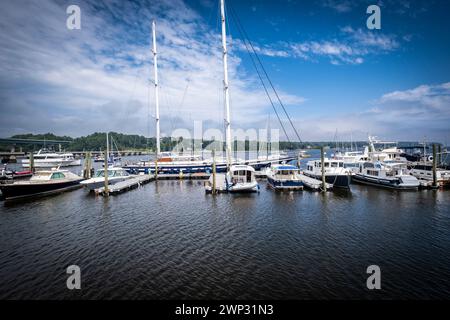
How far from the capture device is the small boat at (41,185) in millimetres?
29000

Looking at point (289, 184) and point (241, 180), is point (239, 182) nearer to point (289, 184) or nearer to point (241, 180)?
point (241, 180)

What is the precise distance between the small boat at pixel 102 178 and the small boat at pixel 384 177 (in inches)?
1642

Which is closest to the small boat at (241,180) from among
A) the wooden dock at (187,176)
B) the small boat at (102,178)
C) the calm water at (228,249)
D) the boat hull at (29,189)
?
the calm water at (228,249)

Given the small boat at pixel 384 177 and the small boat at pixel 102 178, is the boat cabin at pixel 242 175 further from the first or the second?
the small boat at pixel 384 177

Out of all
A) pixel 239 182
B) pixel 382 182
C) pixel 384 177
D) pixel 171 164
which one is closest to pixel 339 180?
pixel 382 182

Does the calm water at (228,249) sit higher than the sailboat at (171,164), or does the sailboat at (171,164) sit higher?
the sailboat at (171,164)

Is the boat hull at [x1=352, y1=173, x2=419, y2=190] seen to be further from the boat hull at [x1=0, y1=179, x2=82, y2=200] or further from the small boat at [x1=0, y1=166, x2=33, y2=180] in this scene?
the small boat at [x1=0, y1=166, x2=33, y2=180]

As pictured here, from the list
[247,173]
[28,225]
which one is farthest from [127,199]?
[247,173]

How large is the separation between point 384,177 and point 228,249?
32.1 meters

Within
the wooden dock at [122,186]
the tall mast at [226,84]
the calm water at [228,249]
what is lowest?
the calm water at [228,249]

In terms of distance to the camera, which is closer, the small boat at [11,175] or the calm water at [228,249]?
the calm water at [228,249]

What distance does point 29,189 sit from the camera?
30.2 meters

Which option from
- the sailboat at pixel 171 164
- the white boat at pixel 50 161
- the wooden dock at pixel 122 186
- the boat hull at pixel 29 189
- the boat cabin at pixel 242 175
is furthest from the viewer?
the white boat at pixel 50 161
